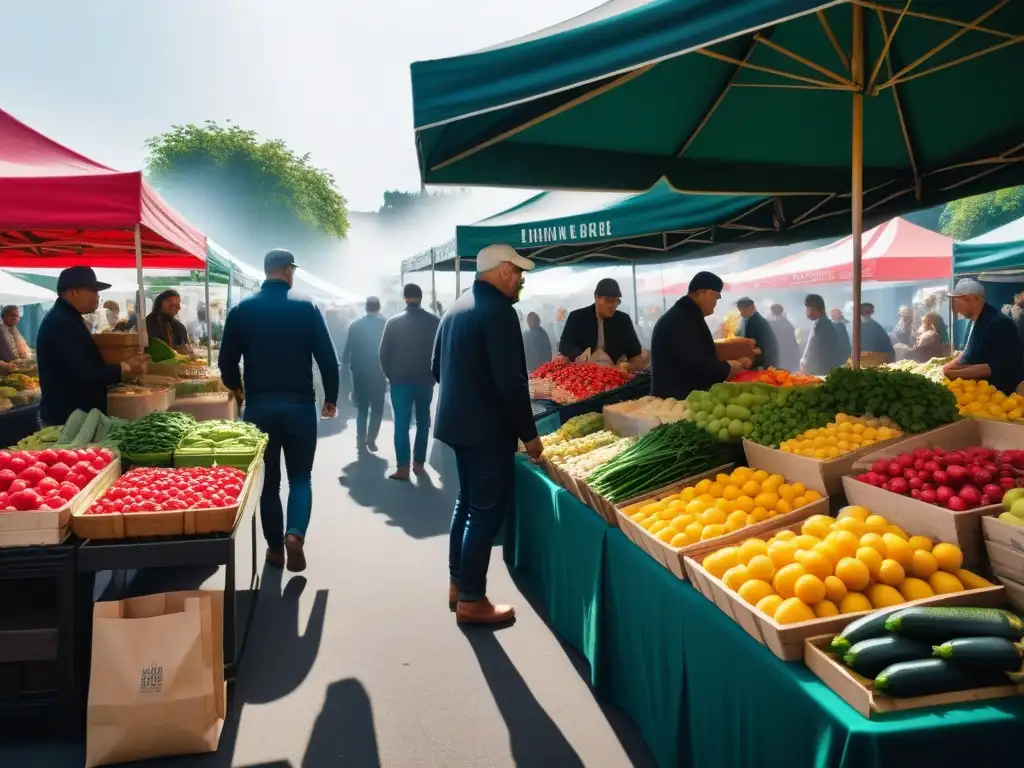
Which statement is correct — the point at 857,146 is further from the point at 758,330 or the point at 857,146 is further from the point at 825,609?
the point at 758,330

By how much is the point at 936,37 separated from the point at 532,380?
447cm

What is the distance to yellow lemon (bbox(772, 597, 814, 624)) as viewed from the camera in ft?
6.58

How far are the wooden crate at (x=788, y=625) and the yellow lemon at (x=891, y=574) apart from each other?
0.34 feet

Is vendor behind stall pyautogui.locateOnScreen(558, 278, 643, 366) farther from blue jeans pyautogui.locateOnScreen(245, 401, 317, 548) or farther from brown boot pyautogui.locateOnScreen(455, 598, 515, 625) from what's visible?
brown boot pyautogui.locateOnScreen(455, 598, 515, 625)

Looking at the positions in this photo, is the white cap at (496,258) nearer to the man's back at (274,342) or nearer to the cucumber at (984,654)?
the man's back at (274,342)

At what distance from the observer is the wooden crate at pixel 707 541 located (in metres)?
2.60

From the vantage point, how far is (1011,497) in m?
2.33

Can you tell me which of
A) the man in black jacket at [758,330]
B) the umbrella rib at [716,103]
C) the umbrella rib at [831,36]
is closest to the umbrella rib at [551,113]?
the umbrella rib at [716,103]

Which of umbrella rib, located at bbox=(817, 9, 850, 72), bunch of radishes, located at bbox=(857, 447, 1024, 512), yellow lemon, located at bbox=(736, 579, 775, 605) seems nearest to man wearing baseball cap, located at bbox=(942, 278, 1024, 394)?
umbrella rib, located at bbox=(817, 9, 850, 72)

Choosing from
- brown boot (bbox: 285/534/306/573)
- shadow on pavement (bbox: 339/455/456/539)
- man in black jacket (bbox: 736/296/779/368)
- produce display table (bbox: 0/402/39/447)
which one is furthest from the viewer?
man in black jacket (bbox: 736/296/779/368)

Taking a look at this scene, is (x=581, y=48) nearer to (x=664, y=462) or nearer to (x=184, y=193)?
(x=664, y=462)

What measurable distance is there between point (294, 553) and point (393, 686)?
5.60 ft

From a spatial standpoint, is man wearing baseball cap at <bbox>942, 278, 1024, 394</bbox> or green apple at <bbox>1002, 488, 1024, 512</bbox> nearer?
green apple at <bbox>1002, 488, 1024, 512</bbox>

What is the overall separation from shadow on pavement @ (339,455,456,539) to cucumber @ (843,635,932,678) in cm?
445
